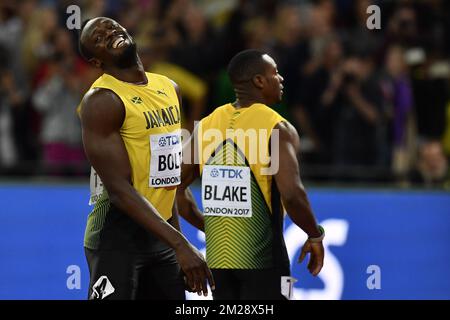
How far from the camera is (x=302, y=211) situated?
695 centimetres

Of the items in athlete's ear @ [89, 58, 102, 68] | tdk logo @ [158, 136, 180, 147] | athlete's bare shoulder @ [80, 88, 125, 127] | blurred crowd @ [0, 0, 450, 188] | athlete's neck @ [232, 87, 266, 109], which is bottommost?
tdk logo @ [158, 136, 180, 147]

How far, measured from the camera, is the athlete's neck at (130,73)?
22.5ft

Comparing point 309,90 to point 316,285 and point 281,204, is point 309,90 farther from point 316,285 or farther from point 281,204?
point 281,204

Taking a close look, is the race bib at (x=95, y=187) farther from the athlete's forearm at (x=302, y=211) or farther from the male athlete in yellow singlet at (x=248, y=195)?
the athlete's forearm at (x=302, y=211)

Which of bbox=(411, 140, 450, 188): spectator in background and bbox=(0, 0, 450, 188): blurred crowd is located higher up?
bbox=(0, 0, 450, 188): blurred crowd

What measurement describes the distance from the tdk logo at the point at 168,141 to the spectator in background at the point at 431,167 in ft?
16.3

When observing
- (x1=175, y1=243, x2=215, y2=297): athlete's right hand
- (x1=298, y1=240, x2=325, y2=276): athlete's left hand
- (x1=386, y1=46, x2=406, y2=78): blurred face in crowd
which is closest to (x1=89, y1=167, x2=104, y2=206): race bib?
(x1=175, y1=243, x2=215, y2=297): athlete's right hand

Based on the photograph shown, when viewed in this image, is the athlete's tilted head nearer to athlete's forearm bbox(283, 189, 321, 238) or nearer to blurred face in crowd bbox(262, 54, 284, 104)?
blurred face in crowd bbox(262, 54, 284, 104)

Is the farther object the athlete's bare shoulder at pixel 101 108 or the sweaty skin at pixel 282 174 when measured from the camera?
the sweaty skin at pixel 282 174

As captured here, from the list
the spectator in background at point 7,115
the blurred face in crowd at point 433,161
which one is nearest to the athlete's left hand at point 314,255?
the blurred face in crowd at point 433,161

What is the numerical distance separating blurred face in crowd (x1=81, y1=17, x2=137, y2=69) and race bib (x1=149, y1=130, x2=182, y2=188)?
21.3 inches

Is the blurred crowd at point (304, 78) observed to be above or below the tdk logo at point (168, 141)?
above

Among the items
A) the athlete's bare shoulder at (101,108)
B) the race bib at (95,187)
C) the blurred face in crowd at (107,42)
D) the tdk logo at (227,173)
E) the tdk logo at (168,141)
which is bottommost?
the race bib at (95,187)

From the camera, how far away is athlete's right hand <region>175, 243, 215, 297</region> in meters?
6.29
